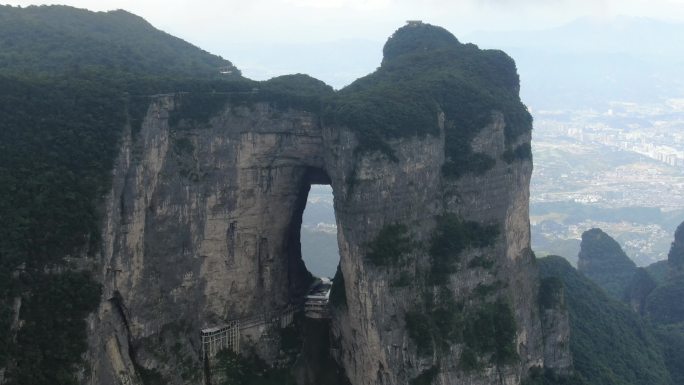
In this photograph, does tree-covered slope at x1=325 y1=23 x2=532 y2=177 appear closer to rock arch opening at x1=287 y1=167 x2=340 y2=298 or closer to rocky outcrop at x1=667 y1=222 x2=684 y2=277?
rock arch opening at x1=287 y1=167 x2=340 y2=298

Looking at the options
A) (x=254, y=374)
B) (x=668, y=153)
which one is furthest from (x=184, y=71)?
(x=668, y=153)

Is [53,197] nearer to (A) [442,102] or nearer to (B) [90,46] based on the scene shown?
(B) [90,46]

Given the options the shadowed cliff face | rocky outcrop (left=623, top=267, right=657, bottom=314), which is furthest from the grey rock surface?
rocky outcrop (left=623, top=267, right=657, bottom=314)

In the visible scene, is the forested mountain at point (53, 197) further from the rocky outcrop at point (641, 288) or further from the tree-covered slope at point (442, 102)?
the rocky outcrop at point (641, 288)

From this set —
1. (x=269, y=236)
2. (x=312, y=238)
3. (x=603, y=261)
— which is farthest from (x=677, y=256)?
(x=269, y=236)

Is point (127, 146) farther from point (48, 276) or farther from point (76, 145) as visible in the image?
point (48, 276)
